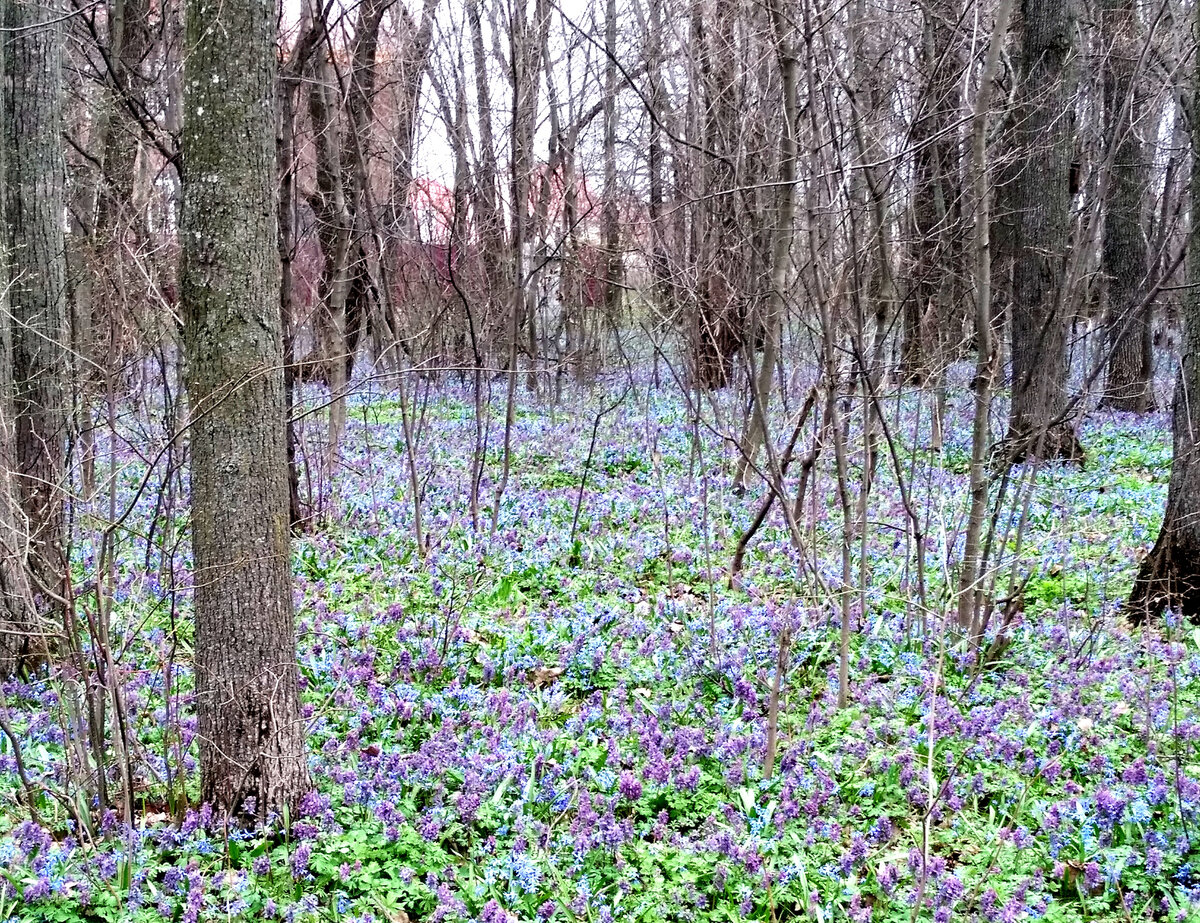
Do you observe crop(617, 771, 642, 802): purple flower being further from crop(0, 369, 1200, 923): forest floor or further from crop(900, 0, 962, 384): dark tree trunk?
crop(900, 0, 962, 384): dark tree trunk

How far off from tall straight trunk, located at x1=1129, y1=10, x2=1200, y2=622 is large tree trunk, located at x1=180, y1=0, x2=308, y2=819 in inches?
171

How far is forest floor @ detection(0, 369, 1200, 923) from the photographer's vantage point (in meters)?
3.00

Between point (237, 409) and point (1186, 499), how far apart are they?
477 centimetres

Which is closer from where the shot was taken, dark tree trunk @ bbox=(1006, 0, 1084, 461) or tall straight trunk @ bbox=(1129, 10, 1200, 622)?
tall straight trunk @ bbox=(1129, 10, 1200, 622)

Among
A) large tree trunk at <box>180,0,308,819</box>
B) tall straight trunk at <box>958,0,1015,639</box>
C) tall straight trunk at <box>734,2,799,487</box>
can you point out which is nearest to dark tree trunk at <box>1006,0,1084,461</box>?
tall straight trunk at <box>734,2,799,487</box>

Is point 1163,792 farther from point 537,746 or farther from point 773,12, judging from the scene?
point 773,12

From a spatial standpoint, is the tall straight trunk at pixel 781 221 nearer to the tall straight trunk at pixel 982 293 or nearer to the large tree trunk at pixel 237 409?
the tall straight trunk at pixel 982 293

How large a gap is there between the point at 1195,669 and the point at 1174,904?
1.94 meters

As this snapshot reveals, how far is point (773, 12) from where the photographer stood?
475 cm

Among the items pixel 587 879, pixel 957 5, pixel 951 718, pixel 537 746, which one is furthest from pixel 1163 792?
pixel 957 5

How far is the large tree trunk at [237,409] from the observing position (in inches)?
119

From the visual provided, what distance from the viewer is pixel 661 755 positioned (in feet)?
12.6

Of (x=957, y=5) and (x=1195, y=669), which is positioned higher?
Answer: (x=957, y=5)

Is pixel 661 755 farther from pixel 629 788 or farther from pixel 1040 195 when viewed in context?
pixel 1040 195
